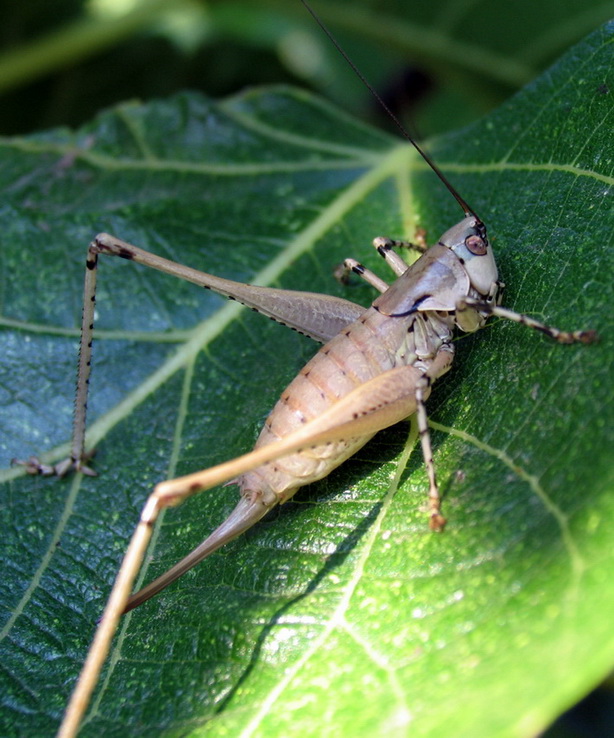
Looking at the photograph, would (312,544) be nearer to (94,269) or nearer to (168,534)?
(168,534)

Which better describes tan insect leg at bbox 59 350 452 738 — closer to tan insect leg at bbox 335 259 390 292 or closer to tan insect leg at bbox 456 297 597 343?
tan insect leg at bbox 456 297 597 343

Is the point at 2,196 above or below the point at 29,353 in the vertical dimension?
above

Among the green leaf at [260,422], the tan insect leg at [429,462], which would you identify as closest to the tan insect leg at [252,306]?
the green leaf at [260,422]

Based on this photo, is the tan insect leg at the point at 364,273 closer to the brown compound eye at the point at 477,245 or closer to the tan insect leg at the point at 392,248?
the tan insect leg at the point at 392,248

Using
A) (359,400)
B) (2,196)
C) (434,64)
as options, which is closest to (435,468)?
(359,400)

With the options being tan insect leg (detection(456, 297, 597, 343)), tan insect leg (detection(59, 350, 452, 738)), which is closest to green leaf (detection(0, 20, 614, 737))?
tan insect leg (detection(456, 297, 597, 343))
